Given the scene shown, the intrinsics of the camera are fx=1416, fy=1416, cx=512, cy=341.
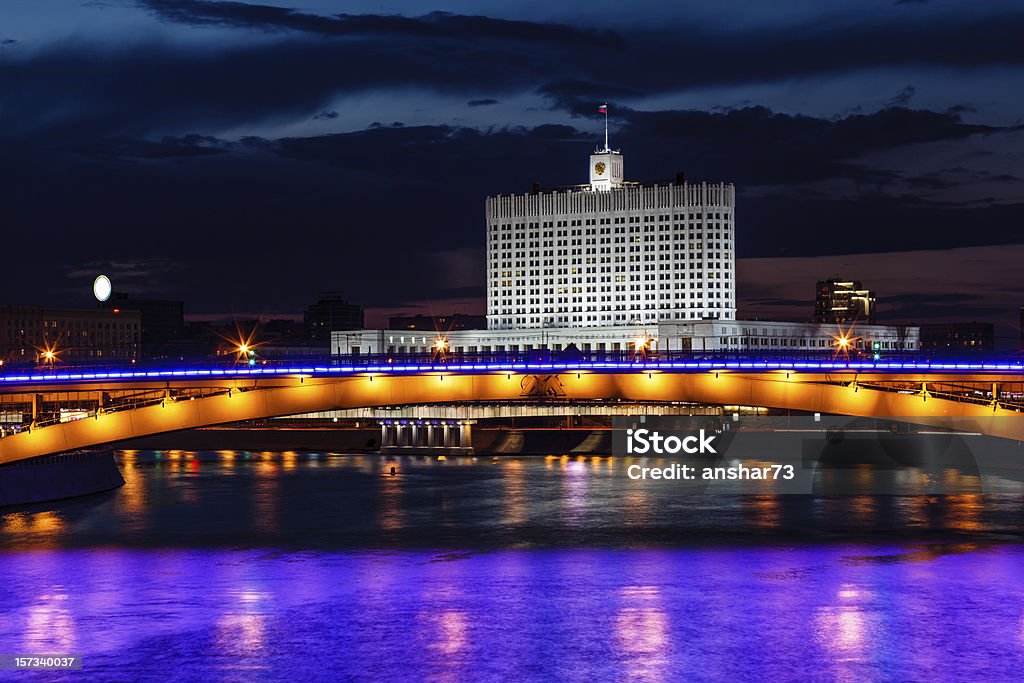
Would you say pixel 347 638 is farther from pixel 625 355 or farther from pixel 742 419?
pixel 742 419

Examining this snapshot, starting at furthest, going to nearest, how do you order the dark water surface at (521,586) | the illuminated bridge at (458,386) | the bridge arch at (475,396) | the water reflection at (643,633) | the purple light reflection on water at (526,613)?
the bridge arch at (475,396), the illuminated bridge at (458,386), the dark water surface at (521,586), the purple light reflection on water at (526,613), the water reflection at (643,633)

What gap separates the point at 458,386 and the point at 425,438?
6554 cm

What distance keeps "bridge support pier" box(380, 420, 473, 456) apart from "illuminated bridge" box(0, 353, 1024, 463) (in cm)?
5999

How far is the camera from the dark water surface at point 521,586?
129ft

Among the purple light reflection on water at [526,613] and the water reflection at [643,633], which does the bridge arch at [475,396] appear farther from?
the water reflection at [643,633]

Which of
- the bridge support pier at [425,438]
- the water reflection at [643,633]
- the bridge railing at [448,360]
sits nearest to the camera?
the water reflection at [643,633]

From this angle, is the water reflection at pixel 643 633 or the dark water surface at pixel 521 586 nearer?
the water reflection at pixel 643 633

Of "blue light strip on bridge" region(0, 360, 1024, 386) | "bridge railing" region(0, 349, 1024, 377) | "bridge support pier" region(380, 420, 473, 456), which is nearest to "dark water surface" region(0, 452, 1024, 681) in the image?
"blue light strip on bridge" region(0, 360, 1024, 386)

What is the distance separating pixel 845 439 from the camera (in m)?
131

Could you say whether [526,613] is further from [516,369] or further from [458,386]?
[458,386]

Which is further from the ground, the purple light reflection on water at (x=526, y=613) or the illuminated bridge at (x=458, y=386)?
the illuminated bridge at (x=458, y=386)

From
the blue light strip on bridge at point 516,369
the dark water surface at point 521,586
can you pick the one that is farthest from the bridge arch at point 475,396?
the dark water surface at point 521,586

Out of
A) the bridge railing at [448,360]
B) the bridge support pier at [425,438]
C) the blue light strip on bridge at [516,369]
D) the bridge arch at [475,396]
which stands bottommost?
the bridge support pier at [425,438]

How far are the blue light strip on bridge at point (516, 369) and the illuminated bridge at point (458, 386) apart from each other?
8cm
